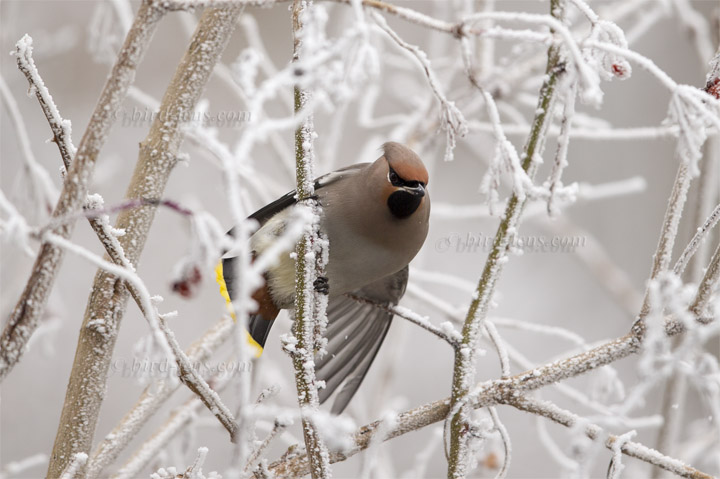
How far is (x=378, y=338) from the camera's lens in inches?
132

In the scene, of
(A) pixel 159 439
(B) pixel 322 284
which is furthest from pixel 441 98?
(A) pixel 159 439

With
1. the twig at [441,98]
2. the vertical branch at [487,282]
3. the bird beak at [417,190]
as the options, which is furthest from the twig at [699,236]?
the bird beak at [417,190]

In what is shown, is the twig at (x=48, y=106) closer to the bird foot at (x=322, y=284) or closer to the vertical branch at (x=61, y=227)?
the vertical branch at (x=61, y=227)

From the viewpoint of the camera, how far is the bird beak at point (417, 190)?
2.73m

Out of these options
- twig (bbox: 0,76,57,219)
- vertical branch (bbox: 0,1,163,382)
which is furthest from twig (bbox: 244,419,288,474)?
twig (bbox: 0,76,57,219)

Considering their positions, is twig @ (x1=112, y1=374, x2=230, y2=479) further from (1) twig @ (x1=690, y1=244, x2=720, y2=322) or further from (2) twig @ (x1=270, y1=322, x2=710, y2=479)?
(1) twig @ (x1=690, y1=244, x2=720, y2=322)

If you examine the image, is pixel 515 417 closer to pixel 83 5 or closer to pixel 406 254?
pixel 406 254

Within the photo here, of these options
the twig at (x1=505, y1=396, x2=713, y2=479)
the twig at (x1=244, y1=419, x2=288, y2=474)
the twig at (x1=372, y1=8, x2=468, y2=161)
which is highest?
the twig at (x1=372, y1=8, x2=468, y2=161)

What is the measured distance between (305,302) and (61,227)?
1.81ft

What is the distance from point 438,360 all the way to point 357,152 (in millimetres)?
1951

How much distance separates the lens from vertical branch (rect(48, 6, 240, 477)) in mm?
1861

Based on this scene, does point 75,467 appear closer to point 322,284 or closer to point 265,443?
point 265,443

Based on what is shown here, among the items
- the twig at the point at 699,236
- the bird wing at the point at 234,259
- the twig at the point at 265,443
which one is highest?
the bird wing at the point at 234,259

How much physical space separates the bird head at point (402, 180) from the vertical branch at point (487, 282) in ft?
3.18
